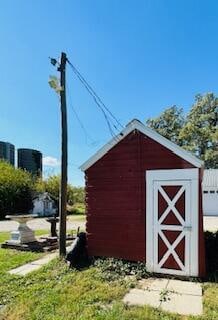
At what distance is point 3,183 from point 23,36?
77.7 ft

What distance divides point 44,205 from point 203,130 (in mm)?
20753

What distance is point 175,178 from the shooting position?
772 cm

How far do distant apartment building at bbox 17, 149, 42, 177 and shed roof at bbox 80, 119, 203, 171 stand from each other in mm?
36987

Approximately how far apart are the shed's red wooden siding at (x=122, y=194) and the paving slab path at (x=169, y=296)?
1.15m

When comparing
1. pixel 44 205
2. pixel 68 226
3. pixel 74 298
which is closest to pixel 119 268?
pixel 74 298

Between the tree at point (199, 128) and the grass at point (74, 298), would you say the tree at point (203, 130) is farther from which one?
the grass at point (74, 298)

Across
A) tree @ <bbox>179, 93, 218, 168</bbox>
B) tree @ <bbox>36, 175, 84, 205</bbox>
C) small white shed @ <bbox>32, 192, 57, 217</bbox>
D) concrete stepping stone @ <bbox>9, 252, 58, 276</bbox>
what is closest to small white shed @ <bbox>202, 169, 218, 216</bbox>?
tree @ <bbox>179, 93, 218, 168</bbox>

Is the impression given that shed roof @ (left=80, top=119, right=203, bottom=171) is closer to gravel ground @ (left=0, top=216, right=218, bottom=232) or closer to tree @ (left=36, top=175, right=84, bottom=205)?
gravel ground @ (left=0, top=216, right=218, bottom=232)

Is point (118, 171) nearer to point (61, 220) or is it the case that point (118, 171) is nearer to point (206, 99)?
point (61, 220)

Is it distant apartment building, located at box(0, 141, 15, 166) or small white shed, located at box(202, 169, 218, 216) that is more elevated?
distant apartment building, located at box(0, 141, 15, 166)

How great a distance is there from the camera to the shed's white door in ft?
24.4

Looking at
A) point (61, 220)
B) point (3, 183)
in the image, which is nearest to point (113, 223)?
point (61, 220)

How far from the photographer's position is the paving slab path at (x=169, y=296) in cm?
570

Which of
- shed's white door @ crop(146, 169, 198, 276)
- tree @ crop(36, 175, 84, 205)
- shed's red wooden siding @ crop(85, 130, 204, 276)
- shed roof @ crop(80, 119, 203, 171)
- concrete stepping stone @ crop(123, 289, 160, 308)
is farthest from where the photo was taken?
tree @ crop(36, 175, 84, 205)
